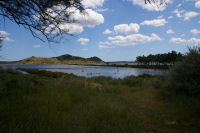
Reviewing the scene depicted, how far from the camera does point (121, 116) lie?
11.1 ft

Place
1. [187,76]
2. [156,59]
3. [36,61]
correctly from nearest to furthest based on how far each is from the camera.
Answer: [187,76] < [156,59] < [36,61]

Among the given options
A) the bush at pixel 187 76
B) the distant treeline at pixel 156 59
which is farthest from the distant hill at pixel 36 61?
the bush at pixel 187 76

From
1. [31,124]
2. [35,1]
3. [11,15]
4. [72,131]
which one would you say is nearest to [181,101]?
[72,131]

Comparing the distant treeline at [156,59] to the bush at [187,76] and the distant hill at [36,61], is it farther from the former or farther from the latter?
the distant hill at [36,61]

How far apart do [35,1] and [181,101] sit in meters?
6.14

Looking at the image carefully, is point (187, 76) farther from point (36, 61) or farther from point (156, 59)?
point (36, 61)

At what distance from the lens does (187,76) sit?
17.0ft

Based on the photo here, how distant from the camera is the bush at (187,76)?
192 inches

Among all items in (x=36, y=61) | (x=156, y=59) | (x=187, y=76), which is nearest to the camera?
(x=187, y=76)

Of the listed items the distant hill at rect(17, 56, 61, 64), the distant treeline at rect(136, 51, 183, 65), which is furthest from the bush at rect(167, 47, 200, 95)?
the distant hill at rect(17, 56, 61, 64)

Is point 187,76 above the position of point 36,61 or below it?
below

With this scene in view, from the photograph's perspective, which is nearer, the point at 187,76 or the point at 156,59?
the point at 187,76

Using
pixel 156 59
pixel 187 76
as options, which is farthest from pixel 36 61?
pixel 187 76

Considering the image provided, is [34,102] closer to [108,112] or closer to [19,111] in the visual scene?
[19,111]
